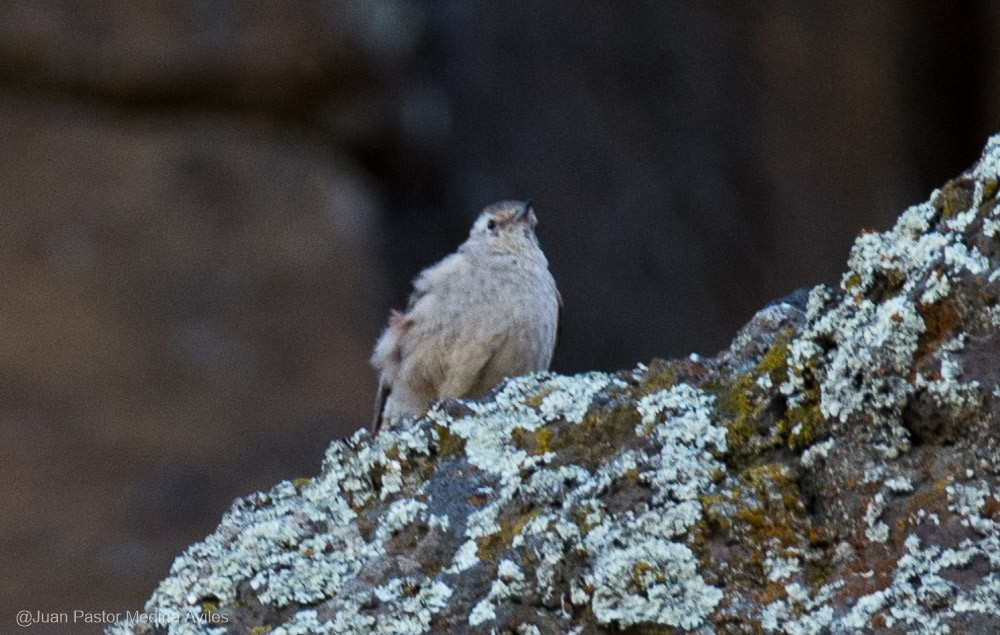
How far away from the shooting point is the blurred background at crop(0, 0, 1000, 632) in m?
8.41

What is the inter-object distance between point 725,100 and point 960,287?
290 inches

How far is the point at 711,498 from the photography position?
3.07 m

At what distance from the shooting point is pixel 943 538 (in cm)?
278

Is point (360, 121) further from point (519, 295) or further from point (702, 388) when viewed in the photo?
point (702, 388)

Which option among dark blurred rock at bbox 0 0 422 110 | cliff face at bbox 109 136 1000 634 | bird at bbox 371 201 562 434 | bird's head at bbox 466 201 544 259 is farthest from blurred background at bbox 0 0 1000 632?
cliff face at bbox 109 136 1000 634

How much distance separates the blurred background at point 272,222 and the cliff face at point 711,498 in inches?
196

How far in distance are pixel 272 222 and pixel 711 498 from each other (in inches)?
242

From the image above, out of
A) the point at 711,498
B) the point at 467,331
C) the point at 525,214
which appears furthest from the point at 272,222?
the point at 711,498

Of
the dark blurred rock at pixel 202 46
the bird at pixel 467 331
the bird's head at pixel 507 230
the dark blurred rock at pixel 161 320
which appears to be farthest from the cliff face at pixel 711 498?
the dark blurred rock at pixel 202 46

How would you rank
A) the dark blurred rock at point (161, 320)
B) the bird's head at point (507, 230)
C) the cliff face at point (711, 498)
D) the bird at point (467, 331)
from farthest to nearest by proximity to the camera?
1. the dark blurred rock at point (161, 320)
2. the bird's head at point (507, 230)
3. the bird at point (467, 331)
4. the cliff face at point (711, 498)

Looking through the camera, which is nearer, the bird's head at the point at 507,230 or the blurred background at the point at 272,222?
the bird's head at the point at 507,230

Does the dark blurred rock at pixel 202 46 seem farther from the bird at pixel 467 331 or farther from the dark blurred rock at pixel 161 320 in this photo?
the bird at pixel 467 331

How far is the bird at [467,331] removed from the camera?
6125mm

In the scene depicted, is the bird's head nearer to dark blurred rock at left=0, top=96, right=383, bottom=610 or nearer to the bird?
the bird
